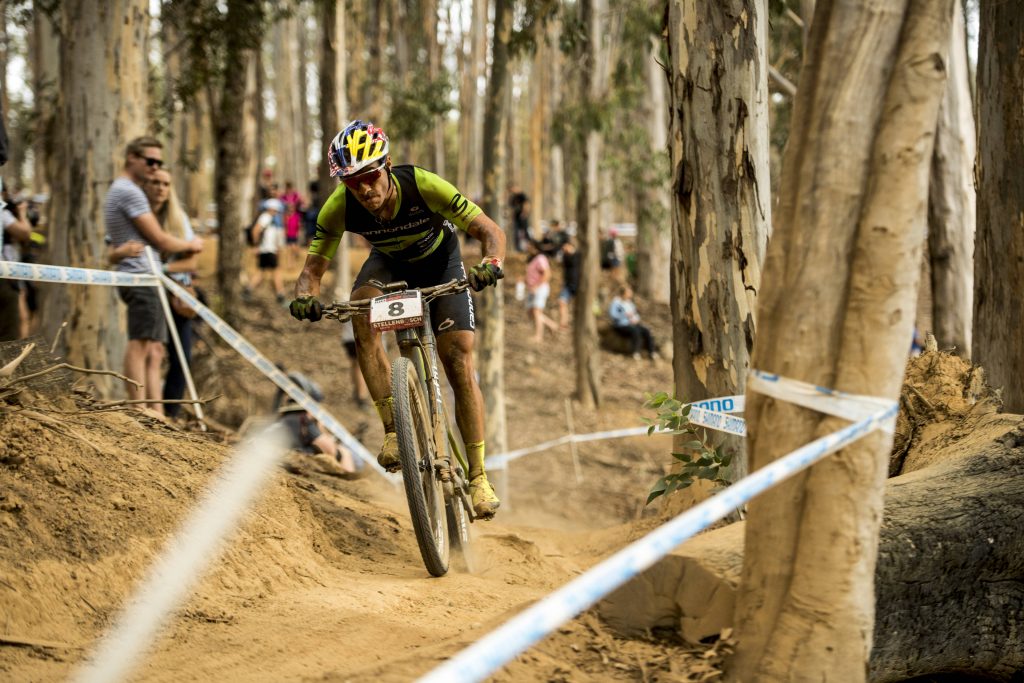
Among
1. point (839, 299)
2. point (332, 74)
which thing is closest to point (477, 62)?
point (332, 74)

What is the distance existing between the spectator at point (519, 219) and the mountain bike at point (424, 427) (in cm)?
2093

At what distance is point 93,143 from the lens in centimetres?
928

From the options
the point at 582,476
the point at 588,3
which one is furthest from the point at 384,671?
the point at 588,3

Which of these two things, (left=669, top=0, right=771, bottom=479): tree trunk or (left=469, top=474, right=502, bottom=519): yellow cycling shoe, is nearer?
(left=469, top=474, right=502, bottom=519): yellow cycling shoe

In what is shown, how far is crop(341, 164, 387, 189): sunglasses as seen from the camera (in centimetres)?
523

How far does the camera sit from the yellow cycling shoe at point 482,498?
5625 millimetres

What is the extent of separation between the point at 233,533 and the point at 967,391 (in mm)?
4130

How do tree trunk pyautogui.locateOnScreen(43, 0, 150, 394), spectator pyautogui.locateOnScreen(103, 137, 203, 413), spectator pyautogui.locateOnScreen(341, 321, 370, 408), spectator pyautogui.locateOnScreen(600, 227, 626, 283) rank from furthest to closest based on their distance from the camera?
spectator pyautogui.locateOnScreen(600, 227, 626, 283), spectator pyautogui.locateOnScreen(341, 321, 370, 408), tree trunk pyautogui.locateOnScreen(43, 0, 150, 394), spectator pyautogui.locateOnScreen(103, 137, 203, 413)

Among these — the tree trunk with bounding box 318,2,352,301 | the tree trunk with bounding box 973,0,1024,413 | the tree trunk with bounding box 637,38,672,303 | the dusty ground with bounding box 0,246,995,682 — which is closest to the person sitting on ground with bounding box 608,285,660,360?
the tree trunk with bounding box 637,38,672,303

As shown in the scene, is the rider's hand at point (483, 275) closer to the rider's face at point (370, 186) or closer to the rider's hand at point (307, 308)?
the rider's face at point (370, 186)

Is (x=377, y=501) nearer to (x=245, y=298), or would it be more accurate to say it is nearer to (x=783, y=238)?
(x=783, y=238)

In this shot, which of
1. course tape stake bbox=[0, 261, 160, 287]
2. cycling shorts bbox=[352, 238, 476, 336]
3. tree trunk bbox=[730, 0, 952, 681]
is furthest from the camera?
cycling shorts bbox=[352, 238, 476, 336]

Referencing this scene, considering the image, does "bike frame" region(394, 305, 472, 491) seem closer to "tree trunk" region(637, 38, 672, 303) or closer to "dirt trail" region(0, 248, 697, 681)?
"dirt trail" region(0, 248, 697, 681)

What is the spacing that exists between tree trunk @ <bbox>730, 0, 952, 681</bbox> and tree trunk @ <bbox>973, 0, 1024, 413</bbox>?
4.28 metres
